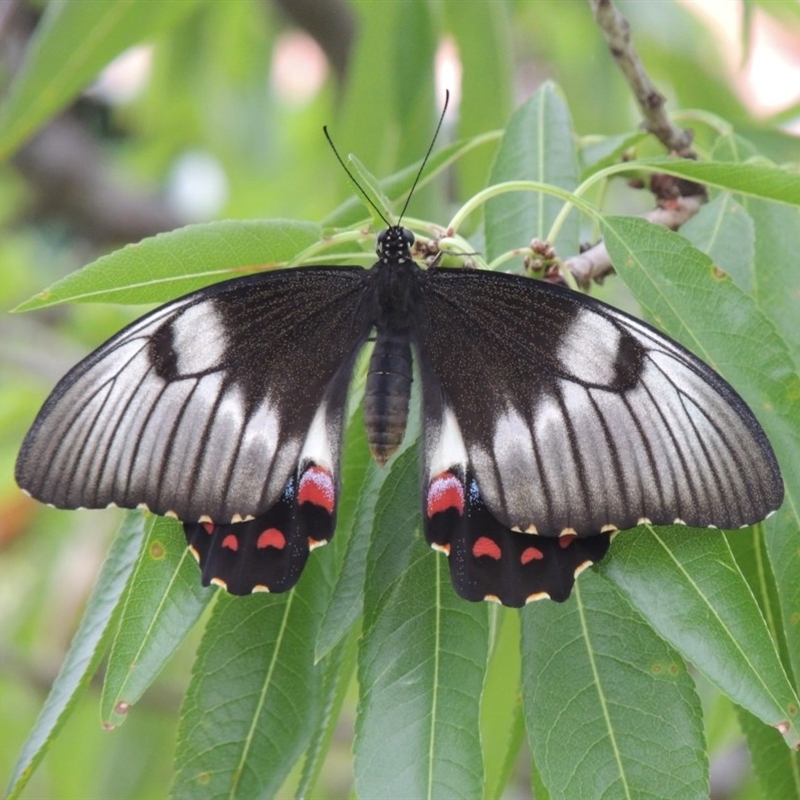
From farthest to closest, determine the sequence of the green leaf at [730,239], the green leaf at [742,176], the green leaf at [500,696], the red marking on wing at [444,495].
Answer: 1. the green leaf at [500,696]
2. the green leaf at [730,239]
3. the green leaf at [742,176]
4. the red marking on wing at [444,495]

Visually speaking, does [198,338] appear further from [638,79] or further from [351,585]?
[638,79]

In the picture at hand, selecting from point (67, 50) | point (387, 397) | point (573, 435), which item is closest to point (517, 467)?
point (573, 435)

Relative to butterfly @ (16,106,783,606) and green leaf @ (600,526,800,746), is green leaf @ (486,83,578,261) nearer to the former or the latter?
butterfly @ (16,106,783,606)

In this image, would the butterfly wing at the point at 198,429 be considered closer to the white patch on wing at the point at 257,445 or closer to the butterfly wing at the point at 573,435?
the white patch on wing at the point at 257,445

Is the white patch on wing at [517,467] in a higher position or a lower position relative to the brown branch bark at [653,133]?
lower

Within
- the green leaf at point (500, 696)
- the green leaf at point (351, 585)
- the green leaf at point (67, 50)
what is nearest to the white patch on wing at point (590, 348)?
the green leaf at point (351, 585)

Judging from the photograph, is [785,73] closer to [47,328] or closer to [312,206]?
[312,206]
